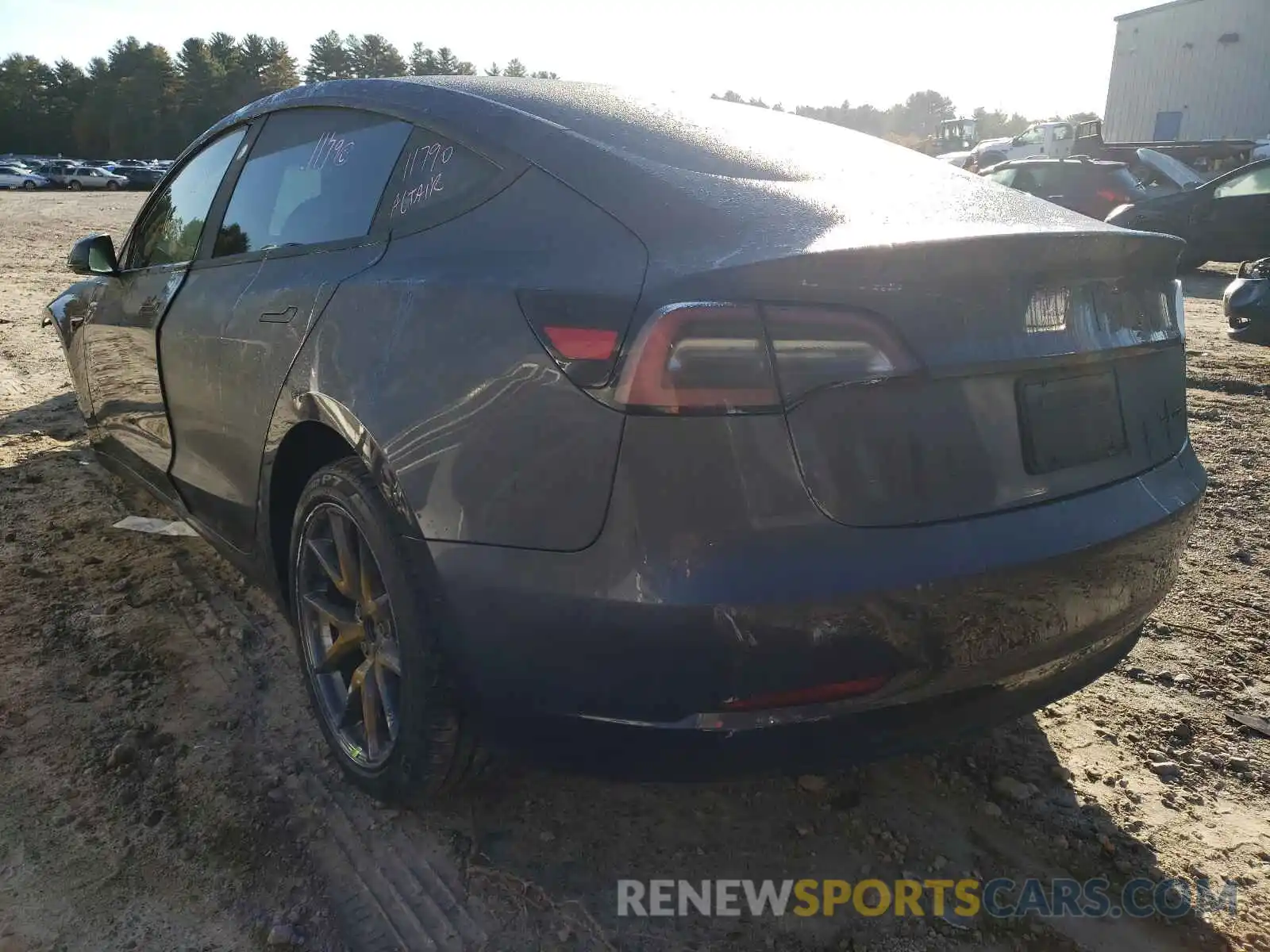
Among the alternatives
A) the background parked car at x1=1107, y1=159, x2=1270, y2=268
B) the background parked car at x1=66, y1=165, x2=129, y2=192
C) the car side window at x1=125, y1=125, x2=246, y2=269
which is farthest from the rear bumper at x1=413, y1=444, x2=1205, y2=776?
the background parked car at x1=66, y1=165, x2=129, y2=192

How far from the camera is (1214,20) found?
30938 millimetres

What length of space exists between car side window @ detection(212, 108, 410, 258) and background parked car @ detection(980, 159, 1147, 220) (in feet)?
41.5

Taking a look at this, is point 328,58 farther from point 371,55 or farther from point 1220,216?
point 1220,216

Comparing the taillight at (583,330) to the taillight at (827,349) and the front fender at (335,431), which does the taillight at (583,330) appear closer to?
the taillight at (827,349)

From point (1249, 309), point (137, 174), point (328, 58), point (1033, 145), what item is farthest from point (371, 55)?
point (1249, 309)

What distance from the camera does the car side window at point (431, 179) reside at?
2.08m

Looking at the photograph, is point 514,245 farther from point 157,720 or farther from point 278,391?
point 157,720

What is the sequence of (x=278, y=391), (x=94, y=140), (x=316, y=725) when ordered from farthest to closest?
(x=94, y=140), (x=316, y=725), (x=278, y=391)

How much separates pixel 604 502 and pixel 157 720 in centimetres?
173

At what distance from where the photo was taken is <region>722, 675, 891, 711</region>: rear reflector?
158 cm

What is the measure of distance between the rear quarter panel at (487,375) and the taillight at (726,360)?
79mm

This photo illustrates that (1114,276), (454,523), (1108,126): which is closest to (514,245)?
(454,523)

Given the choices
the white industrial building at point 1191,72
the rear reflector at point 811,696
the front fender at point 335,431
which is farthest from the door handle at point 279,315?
the white industrial building at point 1191,72

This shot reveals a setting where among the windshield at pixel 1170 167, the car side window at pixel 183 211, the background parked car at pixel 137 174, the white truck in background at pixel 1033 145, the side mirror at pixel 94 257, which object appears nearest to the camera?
the car side window at pixel 183 211
